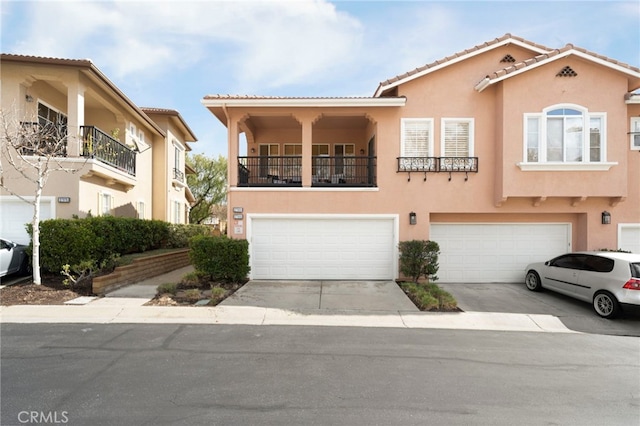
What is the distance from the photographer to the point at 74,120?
1080 cm

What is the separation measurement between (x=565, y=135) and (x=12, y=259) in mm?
17138

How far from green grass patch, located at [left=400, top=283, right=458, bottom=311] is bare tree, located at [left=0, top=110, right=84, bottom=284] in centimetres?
1015

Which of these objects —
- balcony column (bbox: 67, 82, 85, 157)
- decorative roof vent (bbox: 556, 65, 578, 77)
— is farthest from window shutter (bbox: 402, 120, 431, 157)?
balcony column (bbox: 67, 82, 85, 157)

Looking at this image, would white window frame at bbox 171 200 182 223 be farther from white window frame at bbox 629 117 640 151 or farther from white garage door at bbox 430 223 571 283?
white window frame at bbox 629 117 640 151

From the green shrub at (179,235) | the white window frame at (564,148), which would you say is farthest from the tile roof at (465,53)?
the green shrub at (179,235)

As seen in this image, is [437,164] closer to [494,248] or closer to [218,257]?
[494,248]

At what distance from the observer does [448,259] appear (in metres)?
11.2

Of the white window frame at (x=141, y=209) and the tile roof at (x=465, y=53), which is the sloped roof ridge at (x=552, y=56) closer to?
the tile roof at (x=465, y=53)

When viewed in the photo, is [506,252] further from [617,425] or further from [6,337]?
[6,337]

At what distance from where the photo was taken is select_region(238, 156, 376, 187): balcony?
36.7ft

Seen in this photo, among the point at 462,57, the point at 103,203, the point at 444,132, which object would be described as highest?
the point at 462,57

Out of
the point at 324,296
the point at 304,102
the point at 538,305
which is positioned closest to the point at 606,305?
the point at 538,305

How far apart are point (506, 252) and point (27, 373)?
41.0 ft

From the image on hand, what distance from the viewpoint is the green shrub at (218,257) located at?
968cm
